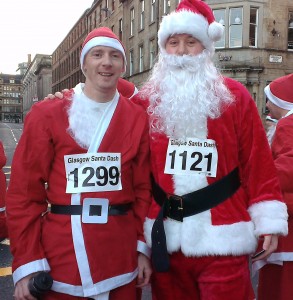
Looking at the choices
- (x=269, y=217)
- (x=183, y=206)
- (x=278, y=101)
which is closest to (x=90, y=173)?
(x=183, y=206)

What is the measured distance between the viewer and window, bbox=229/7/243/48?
20.8m

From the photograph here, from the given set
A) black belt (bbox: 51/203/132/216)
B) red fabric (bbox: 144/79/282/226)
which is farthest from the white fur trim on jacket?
red fabric (bbox: 144/79/282/226)

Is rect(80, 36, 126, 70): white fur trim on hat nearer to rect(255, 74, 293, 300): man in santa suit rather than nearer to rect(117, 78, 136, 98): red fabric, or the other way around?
rect(117, 78, 136, 98): red fabric

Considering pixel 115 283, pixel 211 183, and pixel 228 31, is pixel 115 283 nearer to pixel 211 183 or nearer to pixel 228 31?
pixel 211 183

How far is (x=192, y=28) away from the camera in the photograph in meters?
2.44

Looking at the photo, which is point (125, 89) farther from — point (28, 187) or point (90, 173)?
point (28, 187)

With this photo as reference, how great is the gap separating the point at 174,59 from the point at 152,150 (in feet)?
1.78

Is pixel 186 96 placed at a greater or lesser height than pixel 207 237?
greater

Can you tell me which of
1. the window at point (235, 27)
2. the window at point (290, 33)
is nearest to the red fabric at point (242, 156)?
the window at point (235, 27)

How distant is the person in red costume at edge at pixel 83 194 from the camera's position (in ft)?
7.20

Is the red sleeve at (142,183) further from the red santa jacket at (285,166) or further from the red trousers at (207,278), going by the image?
the red santa jacket at (285,166)

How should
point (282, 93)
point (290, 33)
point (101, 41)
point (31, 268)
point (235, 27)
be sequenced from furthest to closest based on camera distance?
point (290, 33) → point (235, 27) → point (282, 93) → point (101, 41) → point (31, 268)

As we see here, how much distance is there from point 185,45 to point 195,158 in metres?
0.69

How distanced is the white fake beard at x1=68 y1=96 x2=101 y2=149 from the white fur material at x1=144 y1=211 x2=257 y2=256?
68 centimetres
